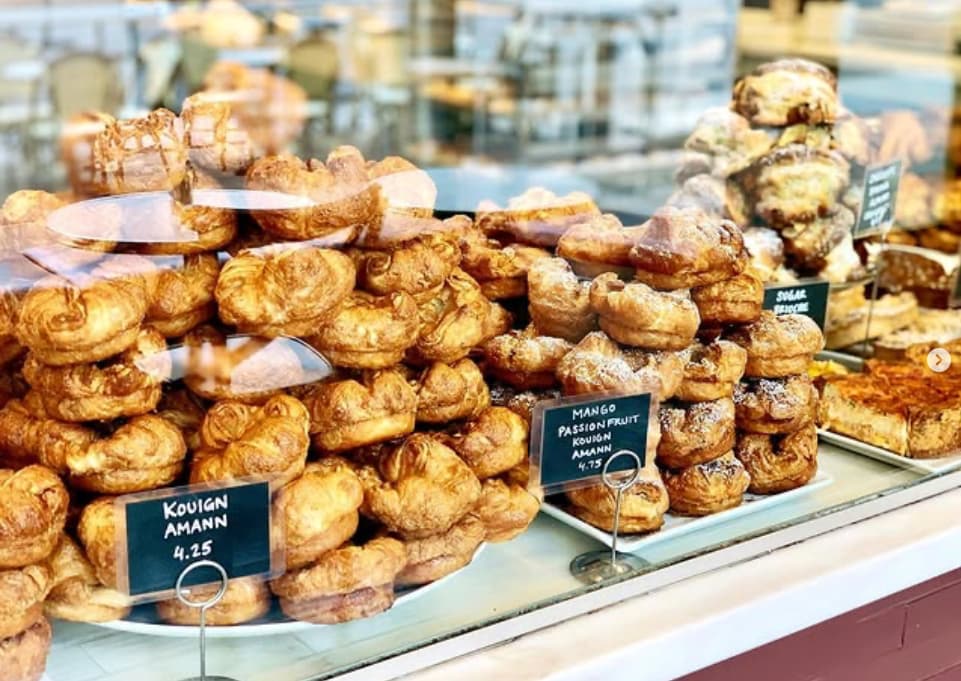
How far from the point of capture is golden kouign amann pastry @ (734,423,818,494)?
69.9 inches

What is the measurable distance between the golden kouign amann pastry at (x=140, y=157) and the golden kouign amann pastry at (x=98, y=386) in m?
0.20

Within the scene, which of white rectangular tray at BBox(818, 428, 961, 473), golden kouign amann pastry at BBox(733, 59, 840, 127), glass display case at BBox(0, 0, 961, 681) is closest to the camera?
glass display case at BBox(0, 0, 961, 681)

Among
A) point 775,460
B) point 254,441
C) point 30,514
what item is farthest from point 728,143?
point 30,514

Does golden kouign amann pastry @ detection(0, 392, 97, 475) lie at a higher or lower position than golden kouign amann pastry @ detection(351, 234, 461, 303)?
lower

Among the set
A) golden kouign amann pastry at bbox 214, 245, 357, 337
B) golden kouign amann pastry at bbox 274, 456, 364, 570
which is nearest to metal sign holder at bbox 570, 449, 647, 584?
golden kouign amann pastry at bbox 274, 456, 364, 570

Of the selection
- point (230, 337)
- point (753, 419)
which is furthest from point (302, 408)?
point (753, 419)

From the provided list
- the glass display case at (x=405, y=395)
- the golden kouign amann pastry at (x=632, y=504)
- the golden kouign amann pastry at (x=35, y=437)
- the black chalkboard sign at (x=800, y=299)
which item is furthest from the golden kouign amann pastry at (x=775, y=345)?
the golden kouign amann pastry at (x=35, y=437)

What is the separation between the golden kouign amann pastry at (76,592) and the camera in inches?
49.5

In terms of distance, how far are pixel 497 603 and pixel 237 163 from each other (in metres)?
0.64

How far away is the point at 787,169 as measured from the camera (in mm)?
2311

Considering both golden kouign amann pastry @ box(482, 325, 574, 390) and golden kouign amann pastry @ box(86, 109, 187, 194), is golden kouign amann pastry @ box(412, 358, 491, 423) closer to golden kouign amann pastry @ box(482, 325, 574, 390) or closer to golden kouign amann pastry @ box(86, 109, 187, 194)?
golden kouign amann pastry @ box(482, 325, 574, 390)

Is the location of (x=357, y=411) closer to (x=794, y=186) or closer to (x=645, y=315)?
(x=645, y=315)

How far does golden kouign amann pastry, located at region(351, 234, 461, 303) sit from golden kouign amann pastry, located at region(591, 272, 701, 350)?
24cm

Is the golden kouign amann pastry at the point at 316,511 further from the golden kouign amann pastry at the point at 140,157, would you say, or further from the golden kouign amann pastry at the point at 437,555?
the golden kouign amann pastry at the point at 140,157
